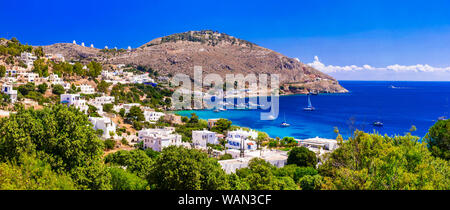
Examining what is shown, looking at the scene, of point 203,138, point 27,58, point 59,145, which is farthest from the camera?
point 27,58

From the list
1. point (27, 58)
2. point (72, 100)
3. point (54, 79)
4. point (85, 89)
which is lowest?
point (72, 100)

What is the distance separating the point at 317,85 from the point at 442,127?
111m

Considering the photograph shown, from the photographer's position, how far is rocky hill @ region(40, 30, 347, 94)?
342 feet

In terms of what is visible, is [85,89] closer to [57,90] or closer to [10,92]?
[57,90]

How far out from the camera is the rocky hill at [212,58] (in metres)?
104

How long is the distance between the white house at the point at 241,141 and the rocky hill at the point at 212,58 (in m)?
71.8

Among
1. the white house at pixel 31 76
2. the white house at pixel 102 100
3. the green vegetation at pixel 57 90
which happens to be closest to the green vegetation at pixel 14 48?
the white house at pixel 31 76

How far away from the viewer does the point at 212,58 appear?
4483 inches

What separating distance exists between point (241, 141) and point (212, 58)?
286 feet

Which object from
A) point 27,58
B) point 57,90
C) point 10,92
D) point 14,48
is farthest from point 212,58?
point 10,92

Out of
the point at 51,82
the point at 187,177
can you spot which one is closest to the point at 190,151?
the point at 187,177

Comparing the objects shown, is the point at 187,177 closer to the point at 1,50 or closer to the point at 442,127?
the point at 442,127

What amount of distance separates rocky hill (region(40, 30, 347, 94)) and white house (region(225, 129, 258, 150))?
71840mm

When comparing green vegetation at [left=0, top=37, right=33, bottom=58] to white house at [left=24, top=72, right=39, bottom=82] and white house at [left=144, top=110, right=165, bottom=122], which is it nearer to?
white house at [left=24, top=72, right=39, bottom=82]
